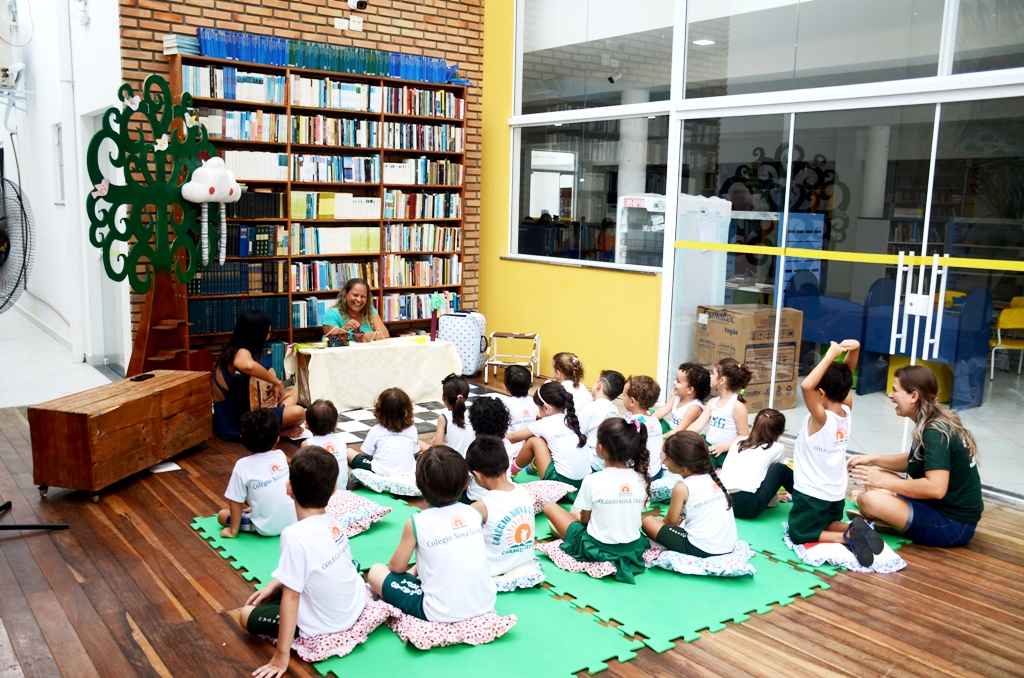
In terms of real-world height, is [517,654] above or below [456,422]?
below

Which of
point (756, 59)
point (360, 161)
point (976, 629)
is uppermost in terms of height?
point (756, 59)

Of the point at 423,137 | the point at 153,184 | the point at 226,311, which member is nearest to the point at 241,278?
the point at 226,311

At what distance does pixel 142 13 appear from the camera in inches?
259

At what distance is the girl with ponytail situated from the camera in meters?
4.76

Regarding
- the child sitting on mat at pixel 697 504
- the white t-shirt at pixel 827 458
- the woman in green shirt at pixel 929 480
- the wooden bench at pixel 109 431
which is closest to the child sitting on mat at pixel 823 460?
the white t-shirt at pixel 827 458

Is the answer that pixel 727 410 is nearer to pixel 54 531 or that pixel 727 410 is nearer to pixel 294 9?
pixel 54 531

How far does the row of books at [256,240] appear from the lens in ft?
22.8

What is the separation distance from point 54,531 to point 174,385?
123 cm

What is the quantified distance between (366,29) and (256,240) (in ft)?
7.81

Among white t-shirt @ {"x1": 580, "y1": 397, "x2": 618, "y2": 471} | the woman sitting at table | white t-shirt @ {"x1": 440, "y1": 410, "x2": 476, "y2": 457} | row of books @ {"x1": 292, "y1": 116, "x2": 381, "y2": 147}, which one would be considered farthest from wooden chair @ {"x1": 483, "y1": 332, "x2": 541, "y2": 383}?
white t-shirt @ {"x1": 440, "y1": 410, "x2": 476, "y2": 457}

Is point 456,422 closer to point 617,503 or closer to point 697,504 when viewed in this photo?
point 617,503

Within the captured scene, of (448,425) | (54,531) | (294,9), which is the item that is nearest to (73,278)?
(294,9)

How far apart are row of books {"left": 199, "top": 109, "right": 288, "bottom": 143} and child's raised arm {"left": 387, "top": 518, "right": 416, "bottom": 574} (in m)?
4.72

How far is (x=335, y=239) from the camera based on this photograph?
7504 mm
